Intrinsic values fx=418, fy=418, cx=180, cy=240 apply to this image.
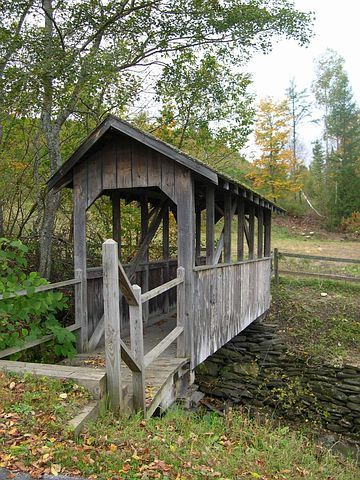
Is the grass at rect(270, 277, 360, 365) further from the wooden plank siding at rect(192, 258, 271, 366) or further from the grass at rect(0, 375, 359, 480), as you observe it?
the grass at rect(0, 375, 359, 480)

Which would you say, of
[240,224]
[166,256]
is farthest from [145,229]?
[240,224]

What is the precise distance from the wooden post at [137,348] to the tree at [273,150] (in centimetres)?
2562

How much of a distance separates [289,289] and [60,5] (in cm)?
1109

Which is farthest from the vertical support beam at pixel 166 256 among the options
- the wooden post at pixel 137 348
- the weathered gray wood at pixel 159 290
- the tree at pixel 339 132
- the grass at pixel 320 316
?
the tree at pixel 339 132

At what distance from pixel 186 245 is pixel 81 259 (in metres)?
1.78

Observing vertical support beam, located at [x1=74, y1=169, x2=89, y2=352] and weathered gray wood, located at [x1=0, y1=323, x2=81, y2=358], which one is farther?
vertical support beam, located at [x1=74, y1=169, x2=89, y2=352]

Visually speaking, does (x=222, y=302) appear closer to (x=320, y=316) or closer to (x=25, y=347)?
(x=25, y=347)

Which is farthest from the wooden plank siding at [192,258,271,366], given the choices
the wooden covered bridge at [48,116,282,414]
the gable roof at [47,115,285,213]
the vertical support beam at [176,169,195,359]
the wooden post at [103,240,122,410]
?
the wooden post at [103,240,122,410]

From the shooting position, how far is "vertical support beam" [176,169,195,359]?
5926 mm

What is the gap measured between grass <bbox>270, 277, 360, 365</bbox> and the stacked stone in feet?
1.46

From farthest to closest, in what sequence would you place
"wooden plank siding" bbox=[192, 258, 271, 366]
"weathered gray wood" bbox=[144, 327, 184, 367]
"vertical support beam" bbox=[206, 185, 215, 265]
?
"vertical support beam" bbox=[206, 185, 215, 265] → "wooden plank siding" bbox=[192, 258, 271, 366] → "weathered gray wood" bbox=[144, 327, 184, 367]

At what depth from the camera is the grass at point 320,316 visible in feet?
33.7

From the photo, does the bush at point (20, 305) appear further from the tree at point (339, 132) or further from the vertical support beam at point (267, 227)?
the tree at point (339, 132)

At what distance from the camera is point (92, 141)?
6012mm
